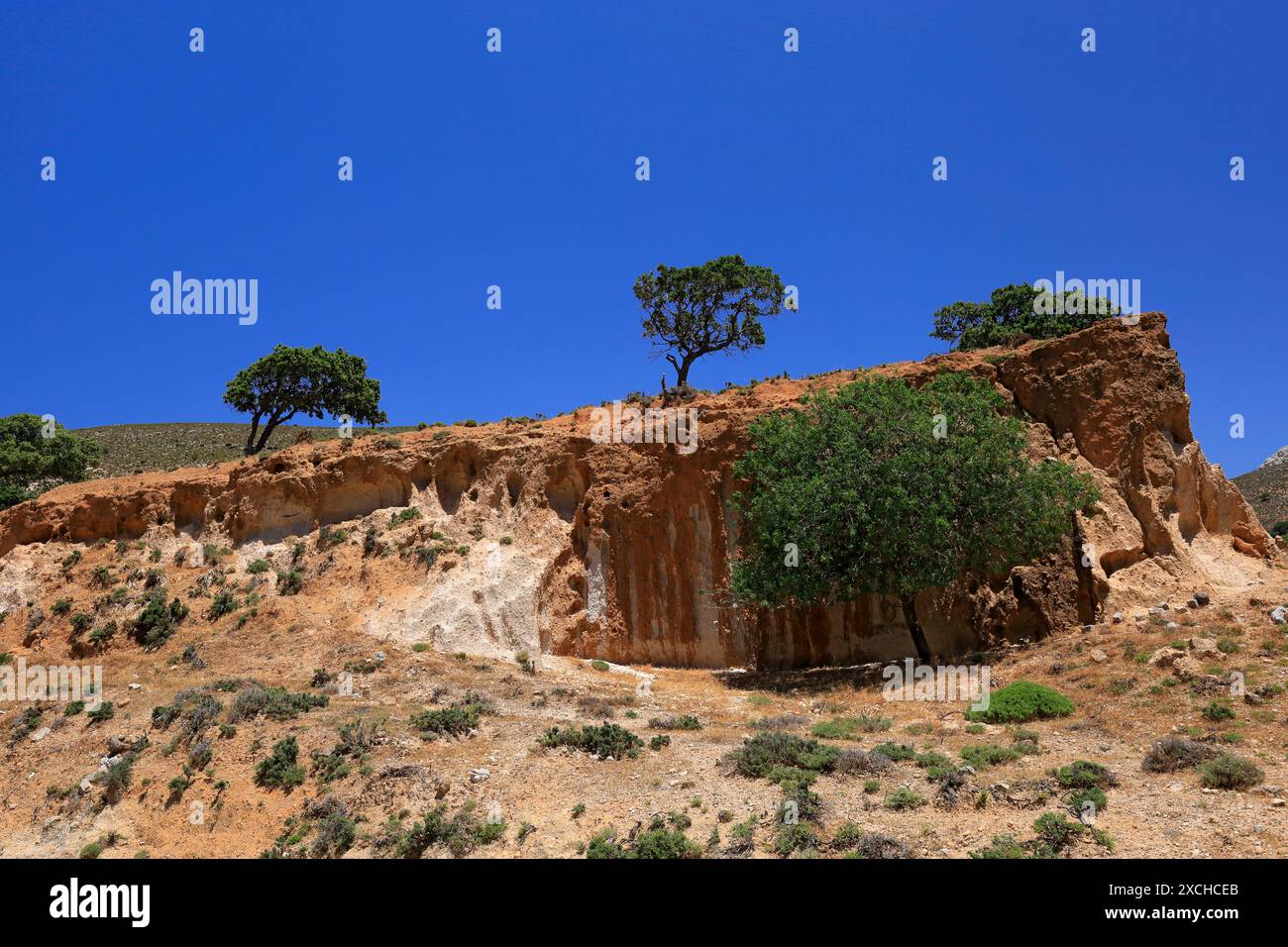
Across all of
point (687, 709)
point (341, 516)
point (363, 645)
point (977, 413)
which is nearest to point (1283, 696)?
point (977, 413)

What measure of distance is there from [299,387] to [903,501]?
33.8 meters

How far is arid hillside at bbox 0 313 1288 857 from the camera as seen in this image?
11930mm

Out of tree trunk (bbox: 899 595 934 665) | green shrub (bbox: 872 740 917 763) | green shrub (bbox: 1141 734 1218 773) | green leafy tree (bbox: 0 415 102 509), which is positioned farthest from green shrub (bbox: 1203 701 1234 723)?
green leafy tree (bbox: 0 415 102 509)

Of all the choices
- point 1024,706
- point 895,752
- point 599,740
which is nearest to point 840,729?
point 895,752

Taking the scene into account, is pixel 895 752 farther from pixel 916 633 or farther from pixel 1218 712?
pixel 916 633

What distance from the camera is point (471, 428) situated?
1121 inches

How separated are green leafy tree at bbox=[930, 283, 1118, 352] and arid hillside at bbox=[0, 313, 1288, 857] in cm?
1272

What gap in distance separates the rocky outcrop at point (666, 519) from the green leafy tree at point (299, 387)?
14117 millimetres

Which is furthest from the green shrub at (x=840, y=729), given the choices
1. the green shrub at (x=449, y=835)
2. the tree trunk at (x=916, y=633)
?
the green shrub at (x=449, y=835)

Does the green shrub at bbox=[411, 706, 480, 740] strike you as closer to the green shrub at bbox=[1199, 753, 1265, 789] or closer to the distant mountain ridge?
the green shrub at bbox=[1199, 753, 1265, 789]

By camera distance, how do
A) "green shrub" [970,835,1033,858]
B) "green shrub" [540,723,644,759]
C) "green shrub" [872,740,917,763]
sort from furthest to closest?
1. "green shrub" [540,723,644,759]
2. "green shrub" [872,740,917,763]
3. "green shrub" [970,835,1033,858]

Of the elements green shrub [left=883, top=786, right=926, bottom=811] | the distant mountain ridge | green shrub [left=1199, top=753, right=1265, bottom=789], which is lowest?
green shrub [left=883, top=786, right=926, bottom=811]

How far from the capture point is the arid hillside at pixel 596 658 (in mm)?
11930

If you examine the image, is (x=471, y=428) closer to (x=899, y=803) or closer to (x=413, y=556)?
(x=413, y=556)
